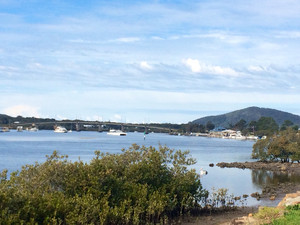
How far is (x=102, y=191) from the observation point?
71.2 ft

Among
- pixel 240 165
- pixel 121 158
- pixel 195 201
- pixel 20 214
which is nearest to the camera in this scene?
pixel 20 214

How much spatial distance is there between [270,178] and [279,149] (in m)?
17.3

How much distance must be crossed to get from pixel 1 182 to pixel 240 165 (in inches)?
2031

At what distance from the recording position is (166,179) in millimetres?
26203

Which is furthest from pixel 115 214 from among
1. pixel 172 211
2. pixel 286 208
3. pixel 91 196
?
pixel 286 208

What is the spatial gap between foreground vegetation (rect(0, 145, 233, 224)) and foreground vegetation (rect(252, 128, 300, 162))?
42.1m

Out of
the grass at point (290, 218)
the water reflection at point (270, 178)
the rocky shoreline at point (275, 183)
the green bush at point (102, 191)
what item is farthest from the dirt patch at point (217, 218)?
the water reflection at point (270, 178)

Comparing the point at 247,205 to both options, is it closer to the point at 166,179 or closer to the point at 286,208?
the point at 166,179

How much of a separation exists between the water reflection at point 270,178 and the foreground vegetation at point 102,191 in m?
21.2

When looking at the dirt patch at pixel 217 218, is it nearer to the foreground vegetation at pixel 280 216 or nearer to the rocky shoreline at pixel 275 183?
the foreground vegetation at pixel 280 216

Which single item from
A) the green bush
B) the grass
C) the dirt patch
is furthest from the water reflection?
the grass

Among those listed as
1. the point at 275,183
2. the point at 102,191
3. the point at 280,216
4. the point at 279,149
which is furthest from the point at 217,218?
the point at 279,149

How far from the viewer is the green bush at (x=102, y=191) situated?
18.0m

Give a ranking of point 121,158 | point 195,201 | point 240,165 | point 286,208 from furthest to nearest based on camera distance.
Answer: point 240,165 → point 195,201 → point 121,158 → point 286,208
